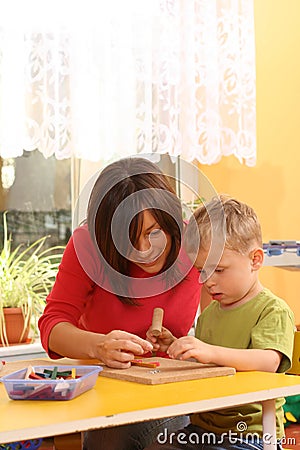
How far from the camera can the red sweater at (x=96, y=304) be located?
1781 millimetres

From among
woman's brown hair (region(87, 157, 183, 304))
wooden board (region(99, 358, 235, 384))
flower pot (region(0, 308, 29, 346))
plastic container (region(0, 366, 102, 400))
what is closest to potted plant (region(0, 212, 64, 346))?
flower pot (region(0, 308, 29, 346))

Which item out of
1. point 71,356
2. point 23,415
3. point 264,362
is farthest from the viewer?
point 71,356

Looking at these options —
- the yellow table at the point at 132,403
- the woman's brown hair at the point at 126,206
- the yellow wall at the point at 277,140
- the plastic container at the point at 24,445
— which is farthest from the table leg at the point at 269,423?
the yellow wall at the point at 277,140

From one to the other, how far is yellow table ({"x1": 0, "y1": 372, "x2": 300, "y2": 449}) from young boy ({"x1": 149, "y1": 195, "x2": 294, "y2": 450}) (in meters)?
0.12

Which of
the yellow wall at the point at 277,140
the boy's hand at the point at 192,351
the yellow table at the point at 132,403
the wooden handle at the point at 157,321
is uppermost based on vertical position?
the yellow wall at the point at 277,140

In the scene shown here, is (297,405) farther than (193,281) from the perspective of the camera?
Yes

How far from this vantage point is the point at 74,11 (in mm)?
2826

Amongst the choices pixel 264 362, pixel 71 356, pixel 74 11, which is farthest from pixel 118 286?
pixel 74 11

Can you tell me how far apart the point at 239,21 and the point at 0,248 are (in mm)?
1321

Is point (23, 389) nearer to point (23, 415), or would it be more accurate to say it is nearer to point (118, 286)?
point (23, 415)

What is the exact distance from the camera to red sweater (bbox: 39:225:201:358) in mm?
1781

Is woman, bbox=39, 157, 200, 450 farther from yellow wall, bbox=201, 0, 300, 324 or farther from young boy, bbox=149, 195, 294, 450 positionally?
yellow wall, bbox=201, 0, 300, 324

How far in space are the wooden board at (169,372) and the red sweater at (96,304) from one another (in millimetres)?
274

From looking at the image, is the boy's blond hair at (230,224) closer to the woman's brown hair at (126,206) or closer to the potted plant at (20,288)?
the woman's brown hair at (126,206)
